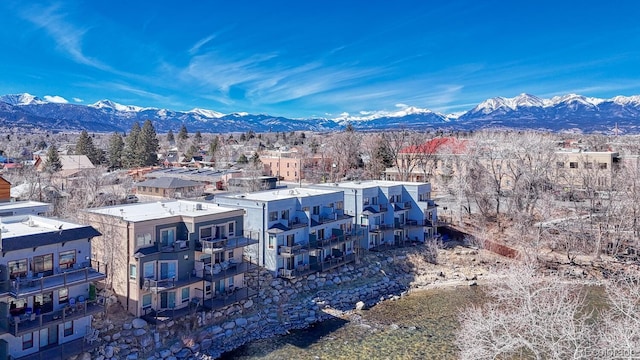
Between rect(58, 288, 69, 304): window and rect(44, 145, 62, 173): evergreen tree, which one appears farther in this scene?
rect(44, 145, 62, 173): evergreen tree

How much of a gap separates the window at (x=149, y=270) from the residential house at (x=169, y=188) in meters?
25.4

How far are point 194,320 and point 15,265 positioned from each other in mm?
8146

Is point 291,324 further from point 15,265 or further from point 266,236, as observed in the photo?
point 15,265

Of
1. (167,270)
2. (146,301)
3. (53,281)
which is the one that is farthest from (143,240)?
(53,281)

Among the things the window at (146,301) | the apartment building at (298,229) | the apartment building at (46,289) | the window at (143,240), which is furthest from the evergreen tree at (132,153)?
the apartment building at (46,289)

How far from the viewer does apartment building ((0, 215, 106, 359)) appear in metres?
16.6

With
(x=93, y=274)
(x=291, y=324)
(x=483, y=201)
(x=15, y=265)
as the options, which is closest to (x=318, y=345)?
(x=291, y=324)

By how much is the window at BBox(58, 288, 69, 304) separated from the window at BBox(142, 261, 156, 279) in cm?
358

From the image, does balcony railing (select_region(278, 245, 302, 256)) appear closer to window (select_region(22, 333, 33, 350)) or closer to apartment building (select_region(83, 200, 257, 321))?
apartment building (select_region(83, 200, 257, 321))

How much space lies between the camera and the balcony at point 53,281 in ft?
54.3

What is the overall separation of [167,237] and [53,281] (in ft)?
19.2

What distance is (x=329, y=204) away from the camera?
32.7 m

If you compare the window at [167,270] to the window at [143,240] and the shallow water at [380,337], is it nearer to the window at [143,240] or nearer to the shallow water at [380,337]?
the window at [143,240]

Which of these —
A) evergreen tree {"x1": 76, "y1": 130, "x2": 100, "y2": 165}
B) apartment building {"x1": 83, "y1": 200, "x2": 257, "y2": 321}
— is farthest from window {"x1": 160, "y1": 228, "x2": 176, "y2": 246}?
evergreen tree {"x1": 76, "y1": 130, "x2": 100, "y2": 165}
